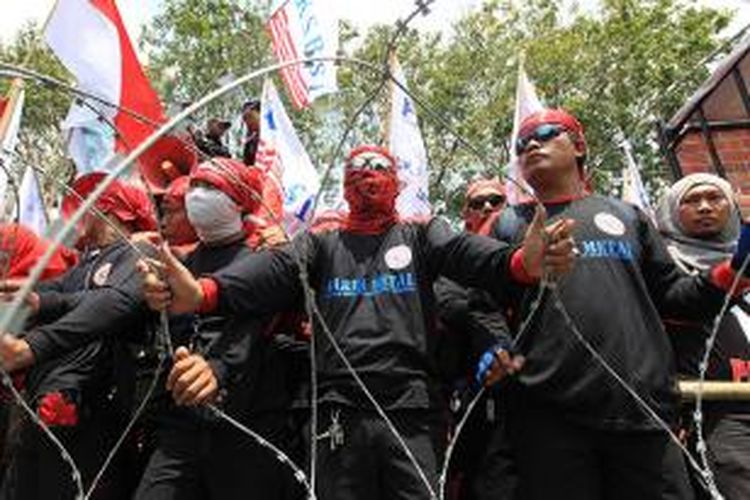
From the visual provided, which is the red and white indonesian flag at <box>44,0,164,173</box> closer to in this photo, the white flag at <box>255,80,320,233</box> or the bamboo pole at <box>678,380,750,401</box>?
the white flag at <box>255,80,320,233</box>

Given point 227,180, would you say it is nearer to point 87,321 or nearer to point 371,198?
point 371,198

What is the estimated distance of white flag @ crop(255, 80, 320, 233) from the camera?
7.53 meters

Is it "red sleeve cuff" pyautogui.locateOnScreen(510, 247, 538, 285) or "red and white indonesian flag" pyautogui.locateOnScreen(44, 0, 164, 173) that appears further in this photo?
"red and white indonesian flag" pyautogui.locateOnScreen(44, 0, 164, 173)

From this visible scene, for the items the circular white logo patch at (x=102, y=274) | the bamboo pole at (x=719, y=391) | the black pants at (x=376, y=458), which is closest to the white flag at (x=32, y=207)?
the circular white logo patch at (x=102, y=274)

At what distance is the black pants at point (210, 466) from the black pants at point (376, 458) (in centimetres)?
30

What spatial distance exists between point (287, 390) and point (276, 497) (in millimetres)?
404

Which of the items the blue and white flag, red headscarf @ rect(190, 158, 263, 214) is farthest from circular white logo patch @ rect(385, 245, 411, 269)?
the blue and white flag

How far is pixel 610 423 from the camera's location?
352 cm

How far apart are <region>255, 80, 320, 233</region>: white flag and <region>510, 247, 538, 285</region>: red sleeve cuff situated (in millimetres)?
3828

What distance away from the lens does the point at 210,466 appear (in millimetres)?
3867

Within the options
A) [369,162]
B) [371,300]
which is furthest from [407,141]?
[371,300]

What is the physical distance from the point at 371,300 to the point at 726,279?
1.24m

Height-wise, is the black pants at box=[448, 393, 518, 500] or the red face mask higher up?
the red face mask

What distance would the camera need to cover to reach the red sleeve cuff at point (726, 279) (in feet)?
11.9
